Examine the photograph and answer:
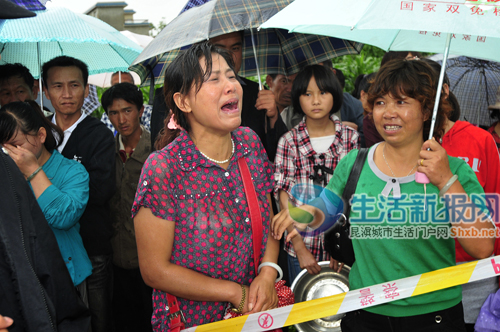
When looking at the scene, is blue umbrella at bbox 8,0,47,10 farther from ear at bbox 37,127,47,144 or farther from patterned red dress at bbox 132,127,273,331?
patterned red dress at bbox 132,127,273,331

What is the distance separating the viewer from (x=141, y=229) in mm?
2111

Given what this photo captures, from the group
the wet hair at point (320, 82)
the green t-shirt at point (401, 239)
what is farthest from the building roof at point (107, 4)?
the green t-shirt at point (401, 239)

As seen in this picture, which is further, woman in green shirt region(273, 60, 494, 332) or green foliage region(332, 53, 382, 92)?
green foliage region(332, 53, 382, 92)

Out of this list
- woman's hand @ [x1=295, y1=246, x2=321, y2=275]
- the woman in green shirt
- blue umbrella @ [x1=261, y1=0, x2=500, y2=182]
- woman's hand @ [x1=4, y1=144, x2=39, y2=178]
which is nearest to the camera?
blue umbrella @ [x1=261, y1=0, x2=500, y2=182]

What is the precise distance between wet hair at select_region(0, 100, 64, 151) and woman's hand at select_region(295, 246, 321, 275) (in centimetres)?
205

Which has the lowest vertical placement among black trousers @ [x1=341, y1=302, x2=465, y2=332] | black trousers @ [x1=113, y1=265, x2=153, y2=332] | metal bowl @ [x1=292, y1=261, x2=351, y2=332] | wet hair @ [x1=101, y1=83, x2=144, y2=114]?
black trousers @ [x1=113, y1=265, x2=153, y2=332]

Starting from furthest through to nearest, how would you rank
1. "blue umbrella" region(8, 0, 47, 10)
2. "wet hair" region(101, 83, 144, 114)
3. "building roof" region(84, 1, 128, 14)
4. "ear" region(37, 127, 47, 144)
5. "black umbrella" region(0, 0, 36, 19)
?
"building roof" region(84, 1, 128, 14) → "wet hair" region(101, 83, 144, 114) → "blue umbrella" region(8, 0, 47, 10) → "ear" region(37, 127, 47, 144) → "black umbrella" region(0, 0, 36, 19)

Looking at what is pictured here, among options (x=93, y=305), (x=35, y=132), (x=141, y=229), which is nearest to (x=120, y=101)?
(x=35, y=132)

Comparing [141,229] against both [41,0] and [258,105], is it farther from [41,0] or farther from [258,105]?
[41,0]

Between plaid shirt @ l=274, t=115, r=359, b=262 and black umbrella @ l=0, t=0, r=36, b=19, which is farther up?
black umbrella @ l=0, t=0, r=36, b=19

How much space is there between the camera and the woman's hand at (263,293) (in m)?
2.26

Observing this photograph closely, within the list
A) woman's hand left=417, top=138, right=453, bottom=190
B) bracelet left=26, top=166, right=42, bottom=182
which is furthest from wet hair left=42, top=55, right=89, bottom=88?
woman's hand left=417, top=138, right=453, bottom=190

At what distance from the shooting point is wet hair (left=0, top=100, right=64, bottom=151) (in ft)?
9.99

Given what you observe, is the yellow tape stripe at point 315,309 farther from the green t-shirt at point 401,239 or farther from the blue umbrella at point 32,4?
the blue umbrella at point 32,4
